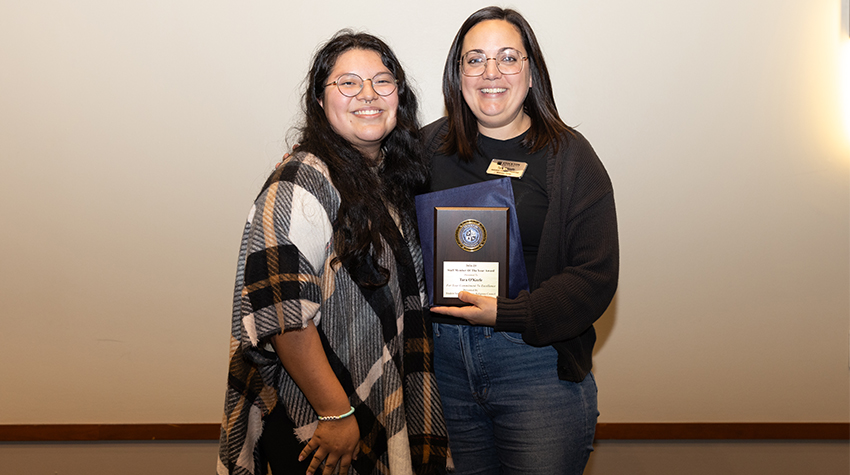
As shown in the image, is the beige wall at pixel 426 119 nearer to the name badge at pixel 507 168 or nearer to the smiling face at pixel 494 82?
the smiling face at pixel 494 82

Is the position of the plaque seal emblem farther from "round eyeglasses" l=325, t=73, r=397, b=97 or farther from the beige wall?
the beige wall

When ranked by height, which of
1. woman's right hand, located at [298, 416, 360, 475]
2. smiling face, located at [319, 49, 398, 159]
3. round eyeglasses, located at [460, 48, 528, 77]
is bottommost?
woman's right hand, located at [298, 416, 360, 475]

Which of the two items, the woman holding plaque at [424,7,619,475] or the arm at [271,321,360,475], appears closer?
the arm at [271,321,360,475]

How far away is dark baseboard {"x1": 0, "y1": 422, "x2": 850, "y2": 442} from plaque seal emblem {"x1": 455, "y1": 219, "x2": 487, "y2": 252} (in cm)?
157

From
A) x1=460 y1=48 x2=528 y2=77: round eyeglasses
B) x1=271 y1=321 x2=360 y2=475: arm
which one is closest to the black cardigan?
x1=460 y1=48 x2=528 y2=77: round eyeglasses

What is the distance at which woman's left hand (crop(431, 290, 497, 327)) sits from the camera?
1.41 meters

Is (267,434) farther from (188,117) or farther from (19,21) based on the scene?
(19,21)

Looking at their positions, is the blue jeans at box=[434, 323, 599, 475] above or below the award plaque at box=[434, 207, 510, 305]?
below

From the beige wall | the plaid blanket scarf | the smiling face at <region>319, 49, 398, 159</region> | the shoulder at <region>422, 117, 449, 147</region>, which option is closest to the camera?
the plaid blanket scarf

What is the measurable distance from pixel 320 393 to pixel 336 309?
0.20 metres

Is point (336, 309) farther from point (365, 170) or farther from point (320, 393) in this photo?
point (365, 170)

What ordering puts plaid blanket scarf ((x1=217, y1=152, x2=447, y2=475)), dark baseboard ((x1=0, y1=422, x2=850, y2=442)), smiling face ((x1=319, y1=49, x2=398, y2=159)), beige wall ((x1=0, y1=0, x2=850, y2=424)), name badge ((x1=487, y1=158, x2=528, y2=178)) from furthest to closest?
dark baseboard ((x1=0, y1=422, x2=850, y2=442)) → beige wall ((x1=0, y1=0, x2=850, y2=424)) → name badge ((x1=487, y1=158, x2=528, y2=178)) → smiling face ((x1=319, y1=49, x2=398, y2=159)) → plaid blanket scarf ((x1=217, y1=152, x2=447, y2=475))

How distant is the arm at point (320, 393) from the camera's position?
125 centimetres

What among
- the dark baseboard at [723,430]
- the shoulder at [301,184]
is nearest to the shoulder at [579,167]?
the shoulder at [301,184]
